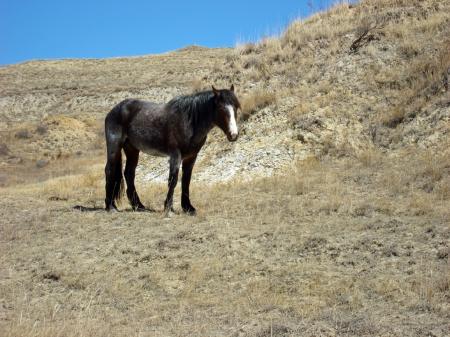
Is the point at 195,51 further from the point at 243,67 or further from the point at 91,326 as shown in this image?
the point at 91,326

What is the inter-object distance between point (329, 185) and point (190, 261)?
496cm

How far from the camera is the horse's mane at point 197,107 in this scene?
11.0 metres

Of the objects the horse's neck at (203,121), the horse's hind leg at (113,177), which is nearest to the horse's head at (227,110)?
the horse's neck at (203,121)

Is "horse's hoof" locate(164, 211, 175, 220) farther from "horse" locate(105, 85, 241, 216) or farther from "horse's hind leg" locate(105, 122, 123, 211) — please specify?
"horse's hind leg" locate(105, 122, 123, 211)

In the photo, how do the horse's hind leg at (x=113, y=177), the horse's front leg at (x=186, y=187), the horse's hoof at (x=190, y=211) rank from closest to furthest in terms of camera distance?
1. the horse's hoof at (x=190, y=211)
2. the horse's front leg at (x=186, y=187)
3. the horse's hind leg at (x=113, y=177)

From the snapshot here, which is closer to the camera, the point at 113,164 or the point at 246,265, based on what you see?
the point at 246,265

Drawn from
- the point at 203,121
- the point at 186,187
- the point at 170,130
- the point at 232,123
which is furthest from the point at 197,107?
the point at 186,187

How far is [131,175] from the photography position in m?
13.0

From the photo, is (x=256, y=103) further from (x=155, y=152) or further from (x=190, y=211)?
(x=190, y=211)

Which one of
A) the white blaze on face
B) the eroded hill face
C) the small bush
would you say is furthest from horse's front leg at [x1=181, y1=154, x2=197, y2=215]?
the small bush

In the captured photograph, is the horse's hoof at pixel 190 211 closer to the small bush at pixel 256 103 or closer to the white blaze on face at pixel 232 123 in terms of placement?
the white blaze on face at pixel 232 123

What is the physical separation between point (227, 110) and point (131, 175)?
347 cm

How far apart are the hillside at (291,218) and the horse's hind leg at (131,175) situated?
1.92 ft

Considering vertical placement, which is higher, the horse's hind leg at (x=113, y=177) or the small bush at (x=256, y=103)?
the small bush at (x=256, y=103)
